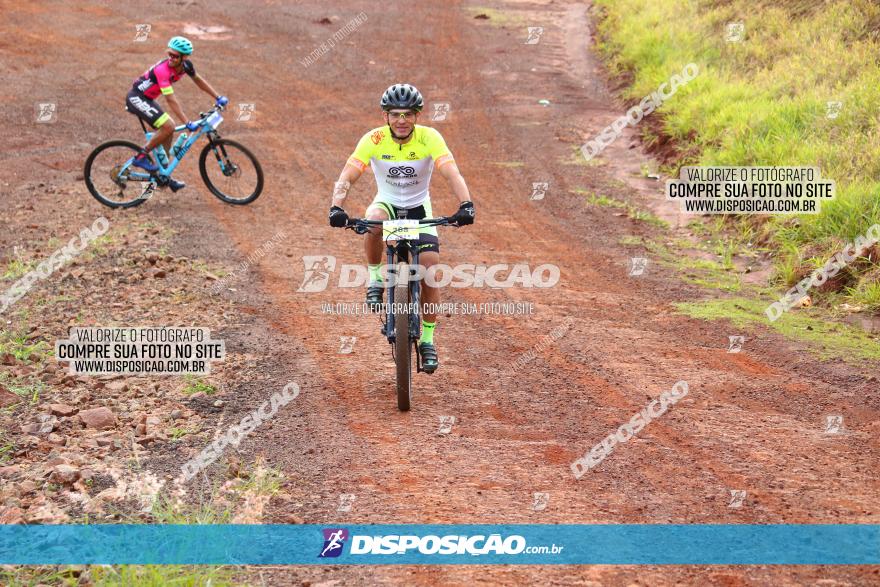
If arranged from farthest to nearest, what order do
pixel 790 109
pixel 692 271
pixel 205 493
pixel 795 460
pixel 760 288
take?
Answer: pixel 790 109
pixel 692 271
pixel 760 288
pixel 795 460
pixel 205 493

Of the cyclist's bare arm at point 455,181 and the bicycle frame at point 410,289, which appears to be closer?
the bicycle frame at point 410,289

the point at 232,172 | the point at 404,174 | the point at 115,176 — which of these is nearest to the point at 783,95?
the point at 232,172

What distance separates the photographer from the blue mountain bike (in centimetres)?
1391

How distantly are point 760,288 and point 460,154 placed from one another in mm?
8048

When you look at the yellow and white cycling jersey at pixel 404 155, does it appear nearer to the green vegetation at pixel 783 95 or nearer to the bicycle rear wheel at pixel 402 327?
the bicycle rear wheel at pixel 402 327

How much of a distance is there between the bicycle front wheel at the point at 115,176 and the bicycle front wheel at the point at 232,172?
1.06 metres

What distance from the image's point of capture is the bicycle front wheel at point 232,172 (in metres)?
14.2

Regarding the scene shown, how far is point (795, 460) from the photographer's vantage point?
685 centimetres

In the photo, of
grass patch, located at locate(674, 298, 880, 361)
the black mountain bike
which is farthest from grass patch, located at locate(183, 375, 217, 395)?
grass patch, located at locate(674, 298, 880, 361)

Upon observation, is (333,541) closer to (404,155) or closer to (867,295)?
(404,155)

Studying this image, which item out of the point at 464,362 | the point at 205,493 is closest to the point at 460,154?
the point at 464,362

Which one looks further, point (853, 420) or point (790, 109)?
point (790, 109)

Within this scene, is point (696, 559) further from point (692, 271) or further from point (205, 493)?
point (692, 271)

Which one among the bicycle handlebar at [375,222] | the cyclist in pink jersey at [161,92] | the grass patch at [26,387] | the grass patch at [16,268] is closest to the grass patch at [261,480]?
the bicycle handlebar at [375,222]
